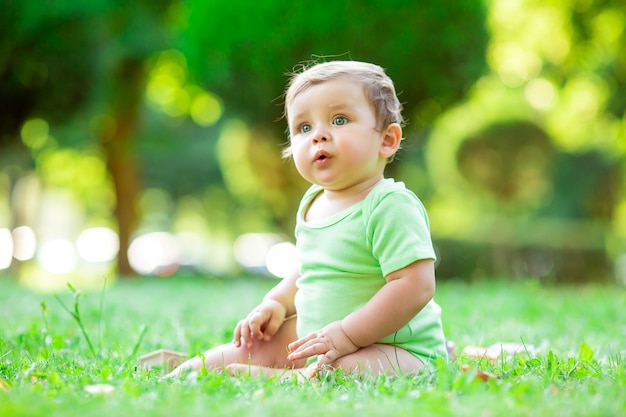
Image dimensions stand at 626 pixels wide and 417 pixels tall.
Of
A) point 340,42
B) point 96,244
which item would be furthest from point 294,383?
point 96,244

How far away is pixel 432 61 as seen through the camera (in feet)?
29.2

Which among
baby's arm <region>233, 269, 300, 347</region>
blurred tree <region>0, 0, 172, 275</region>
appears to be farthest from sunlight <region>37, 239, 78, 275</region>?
baby's arm <region>233, 269, 300, 347</region>

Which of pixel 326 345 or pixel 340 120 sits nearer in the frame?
pixel 326 345

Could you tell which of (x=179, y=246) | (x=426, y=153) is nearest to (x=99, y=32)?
(x=426, y=153)

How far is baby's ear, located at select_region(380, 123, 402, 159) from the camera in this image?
2.69 m

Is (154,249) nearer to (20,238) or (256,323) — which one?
(20,238)

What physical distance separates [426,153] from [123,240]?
33.8 feet

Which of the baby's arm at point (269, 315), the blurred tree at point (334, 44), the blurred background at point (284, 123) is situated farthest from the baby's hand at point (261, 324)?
the blurred tree at point (334, 44)

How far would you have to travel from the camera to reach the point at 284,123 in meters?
10.6

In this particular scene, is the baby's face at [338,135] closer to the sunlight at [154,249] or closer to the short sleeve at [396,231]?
the short sleeve at [396,231]

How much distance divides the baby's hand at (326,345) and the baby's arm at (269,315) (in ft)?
1.21

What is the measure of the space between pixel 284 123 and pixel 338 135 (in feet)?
26.6

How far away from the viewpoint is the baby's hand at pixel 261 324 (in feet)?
9.21

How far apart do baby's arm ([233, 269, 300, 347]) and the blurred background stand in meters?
0.89
